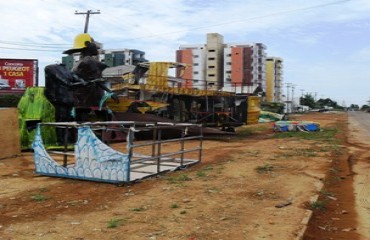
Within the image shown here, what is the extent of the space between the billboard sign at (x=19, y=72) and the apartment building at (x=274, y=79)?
80.6 metres

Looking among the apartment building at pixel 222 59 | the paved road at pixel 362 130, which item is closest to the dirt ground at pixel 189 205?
the paved road at pixel 362 130

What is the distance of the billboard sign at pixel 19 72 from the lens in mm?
44000

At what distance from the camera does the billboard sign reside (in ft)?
144

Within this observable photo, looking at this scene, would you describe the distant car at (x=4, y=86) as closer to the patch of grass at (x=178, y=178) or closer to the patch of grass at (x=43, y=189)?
the patch of grass at (x=178, y=178)

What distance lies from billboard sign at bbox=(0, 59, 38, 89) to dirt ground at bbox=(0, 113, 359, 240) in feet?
113

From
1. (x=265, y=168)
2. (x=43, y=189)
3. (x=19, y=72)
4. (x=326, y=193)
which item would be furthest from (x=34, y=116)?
(x=19, y=72)

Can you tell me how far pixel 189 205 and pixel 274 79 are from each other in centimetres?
13023

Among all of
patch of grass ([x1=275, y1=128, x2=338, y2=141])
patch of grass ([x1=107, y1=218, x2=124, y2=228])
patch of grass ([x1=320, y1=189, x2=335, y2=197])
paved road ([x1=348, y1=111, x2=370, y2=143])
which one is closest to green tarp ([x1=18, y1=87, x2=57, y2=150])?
patch of grass ([x1=320, y1=189, x2=335, y2=197])

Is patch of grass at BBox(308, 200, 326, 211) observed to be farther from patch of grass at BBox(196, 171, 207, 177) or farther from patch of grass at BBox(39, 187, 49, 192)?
patch of grass at BBox(39, 187, 49, 192)

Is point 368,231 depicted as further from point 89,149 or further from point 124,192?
point 89,149

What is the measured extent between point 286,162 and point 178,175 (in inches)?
159

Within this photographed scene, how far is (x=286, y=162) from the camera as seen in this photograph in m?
13.3

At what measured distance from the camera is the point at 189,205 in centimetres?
744

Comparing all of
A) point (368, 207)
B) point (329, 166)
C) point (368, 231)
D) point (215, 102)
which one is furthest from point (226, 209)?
point (215, 102)
